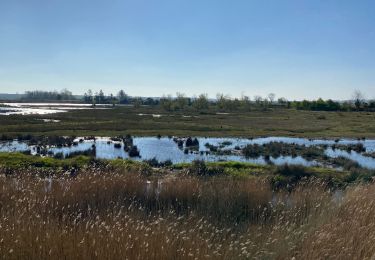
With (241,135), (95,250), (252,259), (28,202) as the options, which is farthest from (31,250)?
(241,135)

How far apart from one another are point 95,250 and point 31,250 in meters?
0.88

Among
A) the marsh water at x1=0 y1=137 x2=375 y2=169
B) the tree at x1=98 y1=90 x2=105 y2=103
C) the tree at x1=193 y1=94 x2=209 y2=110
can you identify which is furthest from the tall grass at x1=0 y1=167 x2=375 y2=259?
the tree at x1=98 y1=90 x2=105 y2=103

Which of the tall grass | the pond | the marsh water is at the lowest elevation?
the marsh water

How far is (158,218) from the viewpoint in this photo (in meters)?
7.98

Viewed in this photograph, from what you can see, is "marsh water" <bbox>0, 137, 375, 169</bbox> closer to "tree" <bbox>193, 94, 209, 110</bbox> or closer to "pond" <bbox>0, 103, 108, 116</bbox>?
"pond" <bbox>0, 103, 108, 116</bbox>

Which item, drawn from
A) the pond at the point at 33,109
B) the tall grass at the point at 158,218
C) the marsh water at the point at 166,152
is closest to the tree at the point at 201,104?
the pond at the point at 33,109

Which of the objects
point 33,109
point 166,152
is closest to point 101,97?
point 33,109

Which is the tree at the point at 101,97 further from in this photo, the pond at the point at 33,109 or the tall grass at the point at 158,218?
the tall grass at the point at 158,218

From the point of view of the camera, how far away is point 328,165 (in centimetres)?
2709

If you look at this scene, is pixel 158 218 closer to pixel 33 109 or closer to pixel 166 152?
pixel 166 152

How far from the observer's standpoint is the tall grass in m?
6.05

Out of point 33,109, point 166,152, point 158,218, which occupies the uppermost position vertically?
point 158,218

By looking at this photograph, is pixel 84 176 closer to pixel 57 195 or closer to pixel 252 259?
pixel 57 195

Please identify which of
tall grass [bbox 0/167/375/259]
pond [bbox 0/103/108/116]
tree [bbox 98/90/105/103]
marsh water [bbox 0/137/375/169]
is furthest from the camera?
Result: tree [bbox 98/90/105/103]
